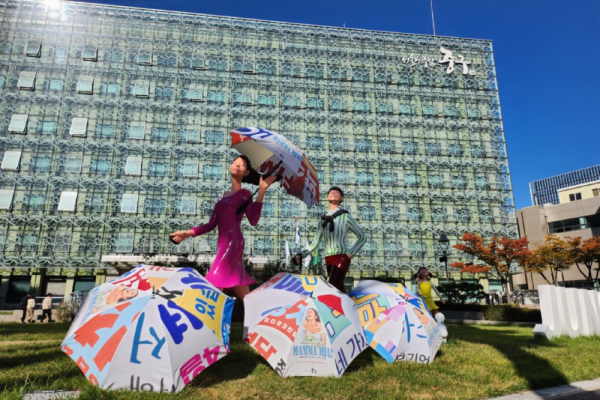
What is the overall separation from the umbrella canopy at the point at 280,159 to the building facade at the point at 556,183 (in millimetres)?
87384

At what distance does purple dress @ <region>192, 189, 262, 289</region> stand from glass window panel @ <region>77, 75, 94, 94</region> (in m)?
33.9

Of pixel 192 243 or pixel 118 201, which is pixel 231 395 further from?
pixel 118 201

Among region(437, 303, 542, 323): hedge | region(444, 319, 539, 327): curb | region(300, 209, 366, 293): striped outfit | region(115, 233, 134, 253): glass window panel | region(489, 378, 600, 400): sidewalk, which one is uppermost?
region(115, 233, 134, 253): glass window panel

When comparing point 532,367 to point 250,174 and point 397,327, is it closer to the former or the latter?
point 397,327

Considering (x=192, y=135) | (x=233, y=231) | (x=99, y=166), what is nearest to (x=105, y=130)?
(x=99, y=166)

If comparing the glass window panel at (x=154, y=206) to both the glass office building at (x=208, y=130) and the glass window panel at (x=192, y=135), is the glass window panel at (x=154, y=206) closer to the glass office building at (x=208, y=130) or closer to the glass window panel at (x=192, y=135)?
the glass office building at (x=208, y=130)

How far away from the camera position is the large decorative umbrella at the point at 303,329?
3828 mm

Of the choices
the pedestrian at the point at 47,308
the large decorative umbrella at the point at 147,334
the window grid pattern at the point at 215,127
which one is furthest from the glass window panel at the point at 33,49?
the large decorative umbrella at the point at 147,334

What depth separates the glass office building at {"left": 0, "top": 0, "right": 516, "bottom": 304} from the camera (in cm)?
3080

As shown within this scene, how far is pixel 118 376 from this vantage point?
312 centimetres

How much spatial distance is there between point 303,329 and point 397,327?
136 cm

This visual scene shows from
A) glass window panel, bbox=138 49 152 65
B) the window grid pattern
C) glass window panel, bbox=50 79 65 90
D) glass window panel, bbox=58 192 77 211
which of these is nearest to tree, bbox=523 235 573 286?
the window grid pattern

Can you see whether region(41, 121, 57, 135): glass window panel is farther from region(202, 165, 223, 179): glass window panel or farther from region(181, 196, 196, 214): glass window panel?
region(202, 165, 223, 179): glass window panel

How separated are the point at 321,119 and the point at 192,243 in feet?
51.0
